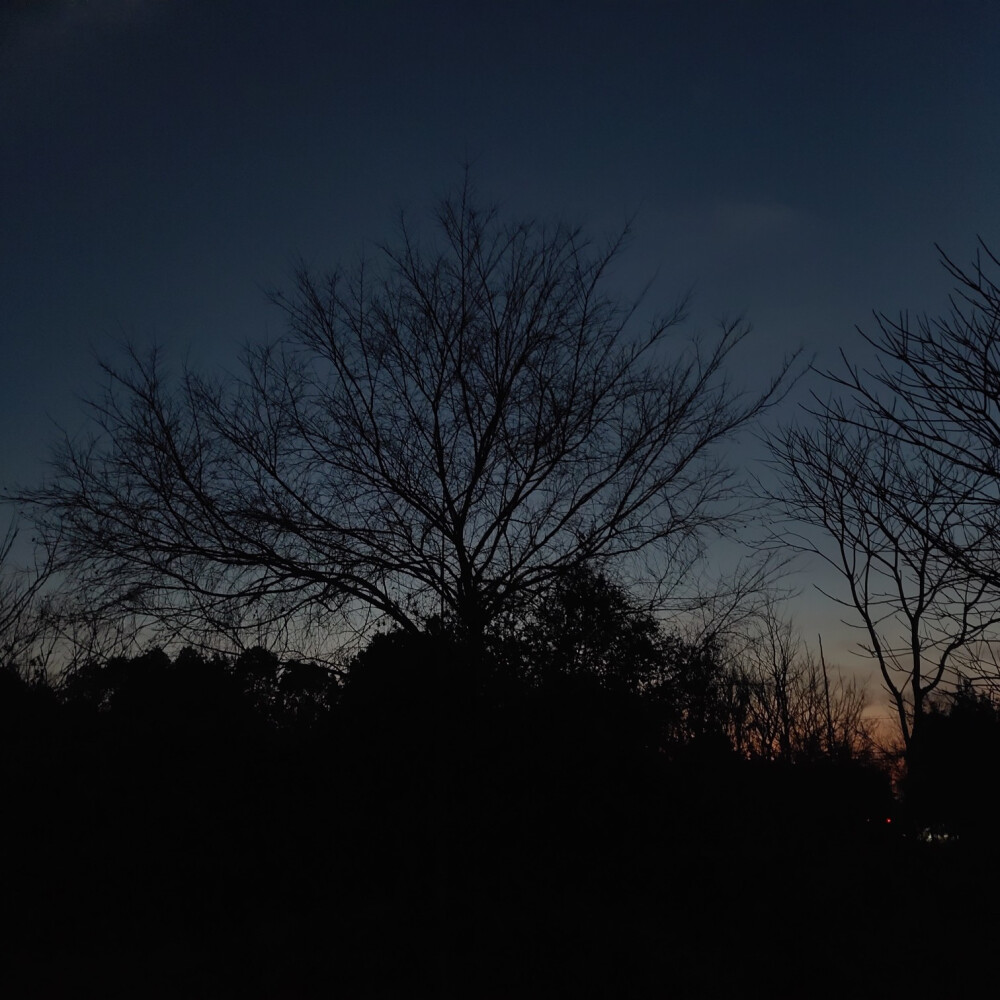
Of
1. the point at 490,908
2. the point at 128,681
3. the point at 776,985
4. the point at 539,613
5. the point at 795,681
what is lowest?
the point at 776,985

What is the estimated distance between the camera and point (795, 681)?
2475cm

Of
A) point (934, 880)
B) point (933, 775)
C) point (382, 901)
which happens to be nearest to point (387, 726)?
point (382, 901)

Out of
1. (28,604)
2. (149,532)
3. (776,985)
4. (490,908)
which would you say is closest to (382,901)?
(490,908)

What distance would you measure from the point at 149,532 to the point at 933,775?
14701 millimetres

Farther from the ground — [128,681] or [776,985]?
[128,681]

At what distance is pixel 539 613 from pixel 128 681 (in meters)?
4.15

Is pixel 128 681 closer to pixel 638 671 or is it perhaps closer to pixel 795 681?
pixel 638 671

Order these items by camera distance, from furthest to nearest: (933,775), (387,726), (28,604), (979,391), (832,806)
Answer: (933,775), (832,806), (28,604), (387,726), (979,391)

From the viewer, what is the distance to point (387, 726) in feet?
22.7

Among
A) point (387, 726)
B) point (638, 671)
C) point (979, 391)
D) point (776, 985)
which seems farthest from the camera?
point (638, 671)

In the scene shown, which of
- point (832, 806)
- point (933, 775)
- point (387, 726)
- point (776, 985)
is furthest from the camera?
point (933, 775)

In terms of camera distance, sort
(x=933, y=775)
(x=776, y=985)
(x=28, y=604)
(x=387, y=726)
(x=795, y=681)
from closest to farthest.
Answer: (x=776, y=985) < (x=387, y=726) < (x=28, y=604) < (x=933, y=775) < (x=795, y=681)

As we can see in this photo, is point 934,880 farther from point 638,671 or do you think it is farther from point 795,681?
point 795,681

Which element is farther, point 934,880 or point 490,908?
point 934,880
